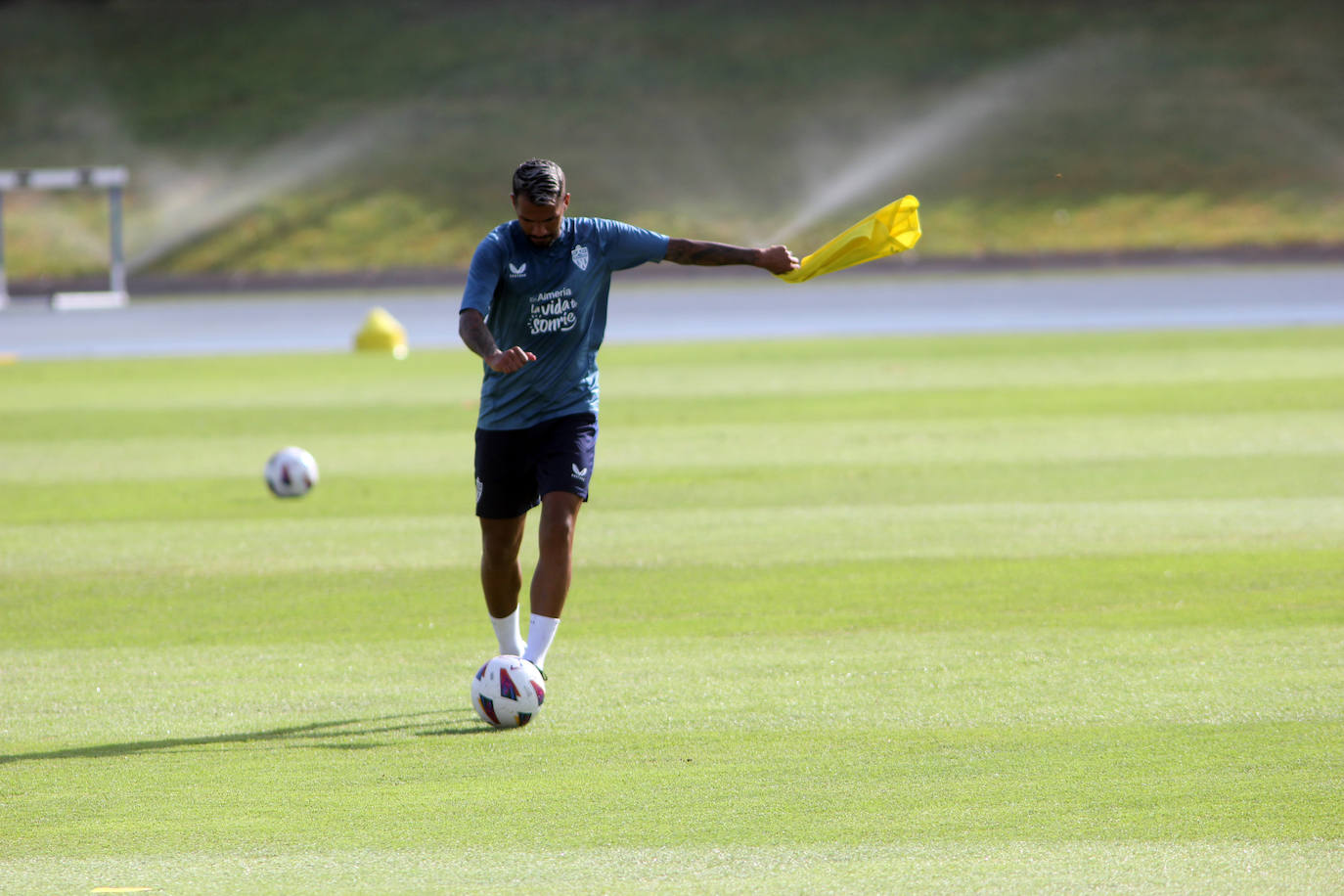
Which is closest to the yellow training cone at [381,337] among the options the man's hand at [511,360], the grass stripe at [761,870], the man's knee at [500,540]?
the man's knee at [500,540]

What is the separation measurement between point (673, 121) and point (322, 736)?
5744cm

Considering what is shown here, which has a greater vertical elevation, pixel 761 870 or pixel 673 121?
pixel 761 870

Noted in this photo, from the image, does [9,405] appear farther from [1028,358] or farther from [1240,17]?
[1240,17]

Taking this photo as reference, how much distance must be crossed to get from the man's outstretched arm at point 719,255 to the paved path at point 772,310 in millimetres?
19548

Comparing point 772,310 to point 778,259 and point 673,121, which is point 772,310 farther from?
point 673,121

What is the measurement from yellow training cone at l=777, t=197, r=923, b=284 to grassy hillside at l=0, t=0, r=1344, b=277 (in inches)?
1633

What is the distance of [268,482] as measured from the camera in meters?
12.3

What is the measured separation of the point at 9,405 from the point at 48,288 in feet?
85.6

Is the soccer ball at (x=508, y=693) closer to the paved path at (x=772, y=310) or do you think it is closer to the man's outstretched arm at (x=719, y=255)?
the man's outstretched arm at (x=719, y=255)

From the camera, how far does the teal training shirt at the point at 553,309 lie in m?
6.65

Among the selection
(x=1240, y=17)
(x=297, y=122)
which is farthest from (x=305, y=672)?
(x=1240, y=17)

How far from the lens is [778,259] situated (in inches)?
274

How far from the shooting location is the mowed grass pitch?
490 centimetres

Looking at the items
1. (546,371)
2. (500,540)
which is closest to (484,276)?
(546,371)
